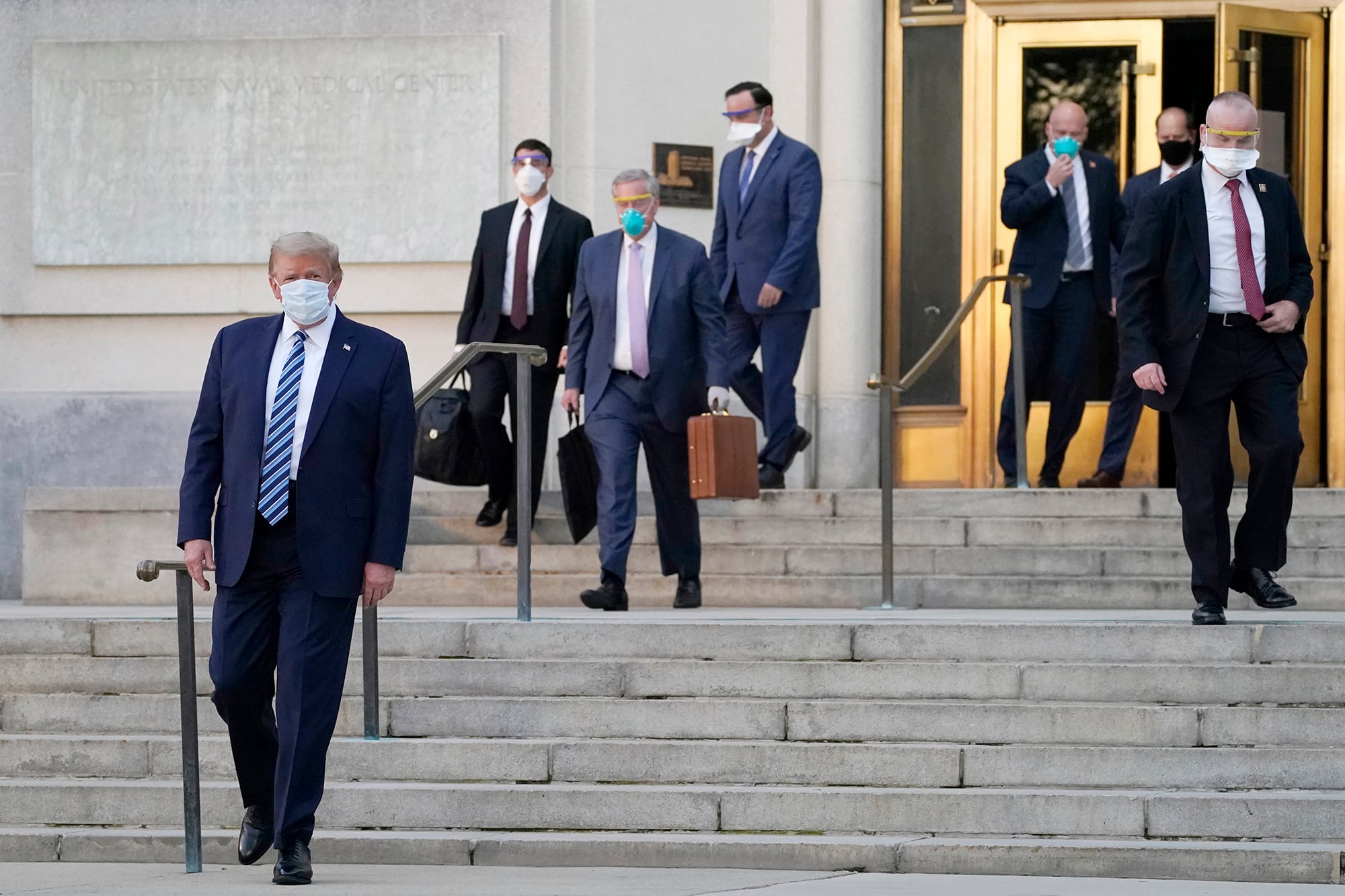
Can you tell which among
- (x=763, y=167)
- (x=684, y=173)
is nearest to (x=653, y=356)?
(x=763, y=167)

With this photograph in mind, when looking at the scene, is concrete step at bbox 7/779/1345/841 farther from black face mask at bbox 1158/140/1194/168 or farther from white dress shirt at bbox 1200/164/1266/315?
black face mask at bbox 1158/140/1194/168

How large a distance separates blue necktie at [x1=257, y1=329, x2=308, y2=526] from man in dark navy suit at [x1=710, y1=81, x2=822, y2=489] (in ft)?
15.5

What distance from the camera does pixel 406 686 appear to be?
26.5ft

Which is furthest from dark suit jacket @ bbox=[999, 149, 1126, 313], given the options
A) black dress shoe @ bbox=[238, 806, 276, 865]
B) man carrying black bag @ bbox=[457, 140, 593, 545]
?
black dress shoe @ bbox=[238, 806, 276, 865]

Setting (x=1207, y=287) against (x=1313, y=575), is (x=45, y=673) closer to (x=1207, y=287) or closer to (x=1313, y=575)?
(x=1207, y=287)

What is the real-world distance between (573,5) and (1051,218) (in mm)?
3083

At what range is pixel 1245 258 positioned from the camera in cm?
812

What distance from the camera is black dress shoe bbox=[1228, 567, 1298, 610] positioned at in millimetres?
8188

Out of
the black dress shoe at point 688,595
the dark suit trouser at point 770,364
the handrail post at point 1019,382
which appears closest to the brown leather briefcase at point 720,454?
the black dress shoe at point 688,595

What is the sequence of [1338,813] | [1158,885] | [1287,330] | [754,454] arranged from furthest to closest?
[754,454] → [1287,330] → [1338,813] → [1158,885]

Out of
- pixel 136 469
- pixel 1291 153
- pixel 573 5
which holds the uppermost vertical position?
pixel 573 5

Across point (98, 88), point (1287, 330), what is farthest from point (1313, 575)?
point (98, 88)

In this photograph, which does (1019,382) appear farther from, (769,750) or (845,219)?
(769,750)

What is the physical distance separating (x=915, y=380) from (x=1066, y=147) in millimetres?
1483
